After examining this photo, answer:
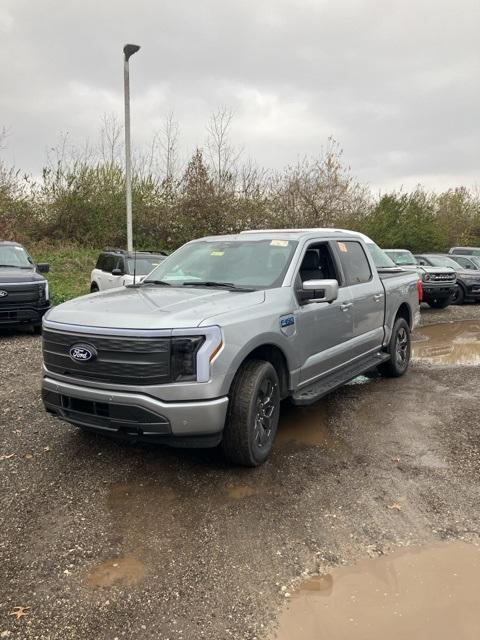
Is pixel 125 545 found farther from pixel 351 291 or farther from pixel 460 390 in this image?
pixel 460 390

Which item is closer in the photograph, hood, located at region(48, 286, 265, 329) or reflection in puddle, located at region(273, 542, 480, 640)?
reflection in puddle, located at region(273, 542, 480, 640)

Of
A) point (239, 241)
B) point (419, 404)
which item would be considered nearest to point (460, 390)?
point (419, 404)

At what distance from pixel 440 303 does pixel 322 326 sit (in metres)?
12.4

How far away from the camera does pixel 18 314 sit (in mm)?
9375

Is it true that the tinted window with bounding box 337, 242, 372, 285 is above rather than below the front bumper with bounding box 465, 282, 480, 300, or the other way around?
above

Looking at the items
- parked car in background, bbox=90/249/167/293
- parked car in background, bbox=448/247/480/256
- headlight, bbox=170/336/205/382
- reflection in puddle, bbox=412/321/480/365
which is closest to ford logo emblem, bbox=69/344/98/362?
headlight, bbox=170/336/205/382

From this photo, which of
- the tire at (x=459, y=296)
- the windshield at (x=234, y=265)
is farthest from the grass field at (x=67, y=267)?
the tire at (x=459, y=296)

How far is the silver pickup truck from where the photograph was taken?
3461 millimetres

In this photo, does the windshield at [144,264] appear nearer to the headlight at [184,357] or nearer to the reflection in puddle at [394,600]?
the headlight at [184,357]

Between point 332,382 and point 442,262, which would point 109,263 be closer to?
point 332,382

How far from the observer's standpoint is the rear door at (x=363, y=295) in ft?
A: 18.6

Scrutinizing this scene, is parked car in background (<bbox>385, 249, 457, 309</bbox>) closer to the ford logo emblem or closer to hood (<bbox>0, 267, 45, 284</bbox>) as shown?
hood (<bbox>0, 267, 45, 284</bbox>)

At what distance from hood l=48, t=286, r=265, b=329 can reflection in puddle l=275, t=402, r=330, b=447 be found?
1460mm

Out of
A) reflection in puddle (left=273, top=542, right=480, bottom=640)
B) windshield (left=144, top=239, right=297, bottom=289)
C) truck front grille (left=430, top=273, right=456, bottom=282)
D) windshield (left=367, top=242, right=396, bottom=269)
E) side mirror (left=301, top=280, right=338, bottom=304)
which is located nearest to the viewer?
reflection in puddle (left=273, top=542, right=480, bottom=640)
